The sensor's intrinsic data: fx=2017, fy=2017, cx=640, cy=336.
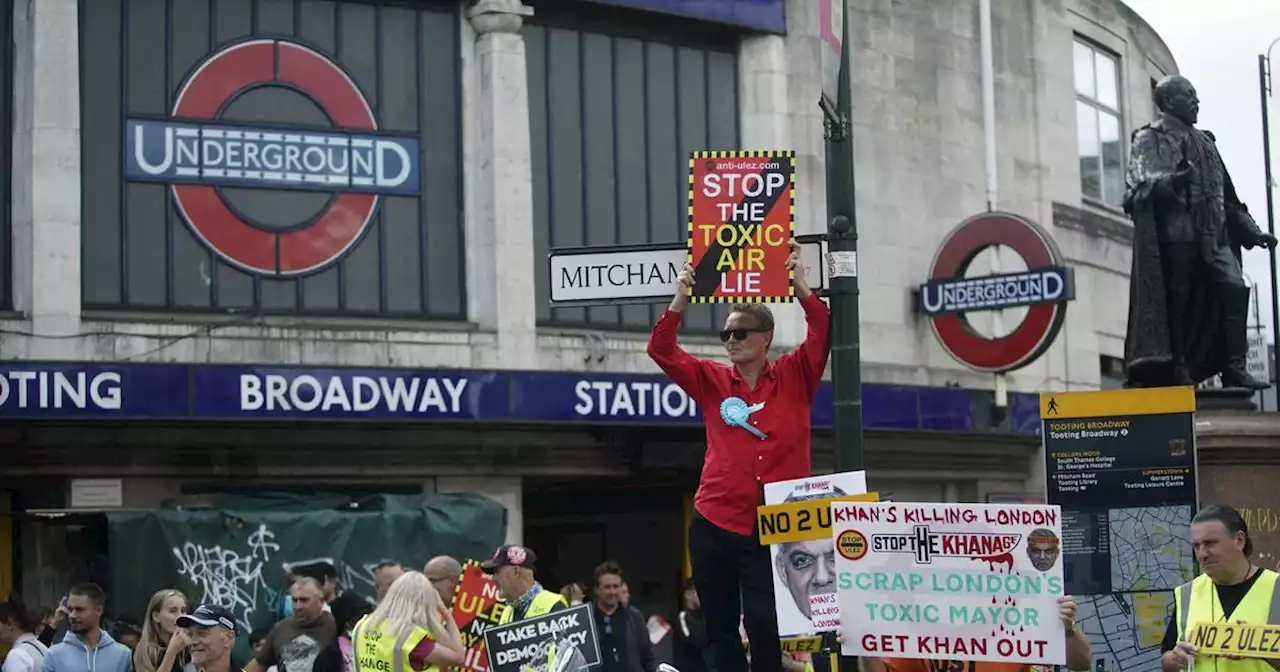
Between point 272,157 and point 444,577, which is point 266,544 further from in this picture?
point 444,577

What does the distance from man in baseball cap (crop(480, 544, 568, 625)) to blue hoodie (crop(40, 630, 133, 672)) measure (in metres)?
2.50

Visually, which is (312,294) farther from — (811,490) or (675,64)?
(811,490)

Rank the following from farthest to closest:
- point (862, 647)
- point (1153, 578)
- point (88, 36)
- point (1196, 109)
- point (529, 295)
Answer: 1. point (529, 295)
2. point (88, 36)
3. point (1196, 109)
4. point (1153, 578)
5. point (862, 647)

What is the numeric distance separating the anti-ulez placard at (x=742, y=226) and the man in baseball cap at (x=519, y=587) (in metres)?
2.82

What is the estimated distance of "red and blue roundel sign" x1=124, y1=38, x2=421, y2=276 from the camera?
21109 millimetres

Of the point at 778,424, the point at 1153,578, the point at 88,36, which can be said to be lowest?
the point at 1153,578

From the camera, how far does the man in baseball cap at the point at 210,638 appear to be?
31.1 ft

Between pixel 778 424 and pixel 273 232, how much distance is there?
44.5 ft

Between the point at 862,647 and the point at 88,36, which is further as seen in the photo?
the point at 88,36

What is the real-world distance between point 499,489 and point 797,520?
1470 centimetres

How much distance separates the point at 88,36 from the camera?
68.2 ft

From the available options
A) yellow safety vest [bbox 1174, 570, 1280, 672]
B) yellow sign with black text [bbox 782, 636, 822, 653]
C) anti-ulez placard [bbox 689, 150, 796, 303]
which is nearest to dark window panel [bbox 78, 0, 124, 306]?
anti-ulez placard [bbox 689, 150, 796, 303]

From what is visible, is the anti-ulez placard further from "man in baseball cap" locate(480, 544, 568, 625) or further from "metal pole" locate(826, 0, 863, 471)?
"man in baseball cap" locate(480, 544, 568, 625)

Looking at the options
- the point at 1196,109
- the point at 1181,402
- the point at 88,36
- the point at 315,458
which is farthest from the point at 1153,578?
the point at 88,36
